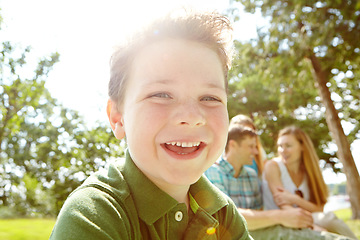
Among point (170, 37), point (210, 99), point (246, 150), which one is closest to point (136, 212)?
point (210, 99)

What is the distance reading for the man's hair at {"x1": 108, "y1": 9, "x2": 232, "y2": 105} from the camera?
1338 mm

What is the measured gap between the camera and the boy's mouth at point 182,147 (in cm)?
119

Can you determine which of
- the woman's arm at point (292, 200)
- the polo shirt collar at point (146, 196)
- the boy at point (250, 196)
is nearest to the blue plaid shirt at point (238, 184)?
the boy at point (250, 196)

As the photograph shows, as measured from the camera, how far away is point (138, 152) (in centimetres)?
122

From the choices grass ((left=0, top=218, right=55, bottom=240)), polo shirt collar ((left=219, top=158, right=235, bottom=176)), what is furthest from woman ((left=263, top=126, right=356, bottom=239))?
grass ((left=0, top=218, right=55, bottom=240))

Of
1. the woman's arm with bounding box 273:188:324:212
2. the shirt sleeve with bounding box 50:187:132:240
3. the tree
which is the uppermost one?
the tree

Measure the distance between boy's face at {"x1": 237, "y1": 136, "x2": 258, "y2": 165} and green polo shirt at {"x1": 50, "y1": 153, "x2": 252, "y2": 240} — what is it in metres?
2.55

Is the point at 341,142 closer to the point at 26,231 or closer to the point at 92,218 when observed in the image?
the point at 26,231

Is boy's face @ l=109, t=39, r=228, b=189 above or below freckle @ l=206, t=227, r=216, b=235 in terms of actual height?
above

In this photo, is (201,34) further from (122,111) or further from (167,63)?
(122,111)

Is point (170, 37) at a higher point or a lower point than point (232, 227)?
higher

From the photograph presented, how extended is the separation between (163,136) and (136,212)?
31cm

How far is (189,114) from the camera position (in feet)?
3.83

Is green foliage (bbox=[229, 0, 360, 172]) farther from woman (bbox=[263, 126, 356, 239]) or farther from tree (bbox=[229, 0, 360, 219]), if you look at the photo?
woman (bbox=[263, 126, 356, 239])
